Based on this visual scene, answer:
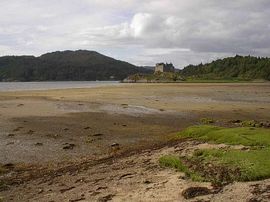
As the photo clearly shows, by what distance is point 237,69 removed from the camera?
584 feet

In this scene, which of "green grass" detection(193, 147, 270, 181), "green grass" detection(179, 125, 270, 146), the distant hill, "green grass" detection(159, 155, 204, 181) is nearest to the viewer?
"green grass" detection(193, 147, 270, 181)

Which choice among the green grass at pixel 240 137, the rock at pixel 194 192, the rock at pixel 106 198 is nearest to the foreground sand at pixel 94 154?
the rock at pixel 106 198

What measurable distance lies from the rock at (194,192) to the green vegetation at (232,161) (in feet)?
1.72

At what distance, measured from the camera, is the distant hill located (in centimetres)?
16225

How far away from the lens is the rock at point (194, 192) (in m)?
10.3

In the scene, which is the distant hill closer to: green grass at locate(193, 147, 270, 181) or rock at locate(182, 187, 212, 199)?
green grass at locate(193, 147, 270, 181)

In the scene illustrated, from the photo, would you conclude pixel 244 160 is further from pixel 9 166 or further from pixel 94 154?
pixel 9 166

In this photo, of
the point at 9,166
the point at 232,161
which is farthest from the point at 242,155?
the point at 9,166

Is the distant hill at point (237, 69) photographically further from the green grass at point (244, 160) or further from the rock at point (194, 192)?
the rock at point (194, 192)

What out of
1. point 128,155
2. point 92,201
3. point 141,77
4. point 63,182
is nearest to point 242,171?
point 92,201

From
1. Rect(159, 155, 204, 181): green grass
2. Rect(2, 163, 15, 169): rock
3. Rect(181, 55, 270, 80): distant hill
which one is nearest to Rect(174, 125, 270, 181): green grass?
Rect(159, 155, 204, 181): green grass

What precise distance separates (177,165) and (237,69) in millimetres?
170148

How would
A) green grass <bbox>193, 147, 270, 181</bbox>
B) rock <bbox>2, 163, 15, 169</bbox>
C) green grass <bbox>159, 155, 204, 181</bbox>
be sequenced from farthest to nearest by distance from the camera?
rock <bbox>2, 163, 15, 169</bbox> → green grass <bbox>159, 155, 204, 181</bbox> → green grass <bbox>193, 147, 270, 181</bbox>

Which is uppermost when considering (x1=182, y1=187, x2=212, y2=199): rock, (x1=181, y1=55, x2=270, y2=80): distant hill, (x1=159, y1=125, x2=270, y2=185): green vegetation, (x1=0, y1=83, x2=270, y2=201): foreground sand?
(x1=181, y1=55, x2=270, y2=80): distant hill
